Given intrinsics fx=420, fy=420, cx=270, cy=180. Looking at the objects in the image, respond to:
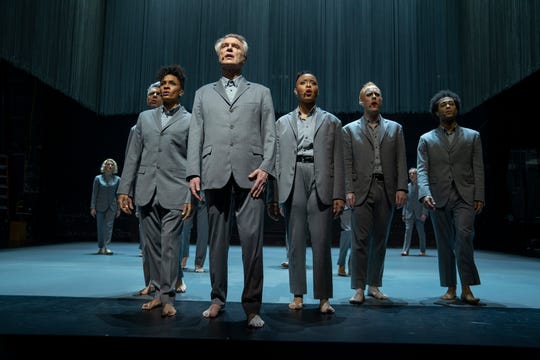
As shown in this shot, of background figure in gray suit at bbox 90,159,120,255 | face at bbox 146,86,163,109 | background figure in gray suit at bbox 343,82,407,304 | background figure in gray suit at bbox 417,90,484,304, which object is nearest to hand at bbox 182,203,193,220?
background figure in gray suit at bbox 343,82,407,304

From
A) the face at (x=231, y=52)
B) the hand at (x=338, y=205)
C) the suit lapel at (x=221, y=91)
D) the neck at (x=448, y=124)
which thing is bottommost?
the hand at (x=338, y=205)

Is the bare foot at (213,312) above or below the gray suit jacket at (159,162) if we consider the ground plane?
below

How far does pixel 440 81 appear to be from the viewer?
8.77m

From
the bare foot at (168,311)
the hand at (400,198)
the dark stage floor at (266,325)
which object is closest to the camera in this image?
the dark stage floor at (266,325)

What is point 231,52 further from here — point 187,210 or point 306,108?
point 187,210

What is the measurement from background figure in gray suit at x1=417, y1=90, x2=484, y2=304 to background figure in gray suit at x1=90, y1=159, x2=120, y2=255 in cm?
534

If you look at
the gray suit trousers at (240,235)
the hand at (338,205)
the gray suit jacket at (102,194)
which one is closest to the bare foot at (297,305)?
the gray suit trousers at (240,235)

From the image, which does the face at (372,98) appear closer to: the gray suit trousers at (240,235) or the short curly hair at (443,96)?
the short curly hair at (443,96)

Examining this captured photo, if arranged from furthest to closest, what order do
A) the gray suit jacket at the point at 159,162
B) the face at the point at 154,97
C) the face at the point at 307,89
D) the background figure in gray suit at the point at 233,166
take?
the face at the point at 154,97 < the face at the point at 307,89 < the gray suit jacket at the point at 159,162 < the background figure in gray suit at the point at 233,166

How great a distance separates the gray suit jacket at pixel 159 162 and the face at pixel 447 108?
202 cm

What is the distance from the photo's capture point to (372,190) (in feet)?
10.2

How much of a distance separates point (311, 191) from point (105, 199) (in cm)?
527

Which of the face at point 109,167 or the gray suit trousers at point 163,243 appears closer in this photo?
the gray suit trousers at point 163,243

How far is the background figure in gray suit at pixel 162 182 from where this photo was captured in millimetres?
2572
